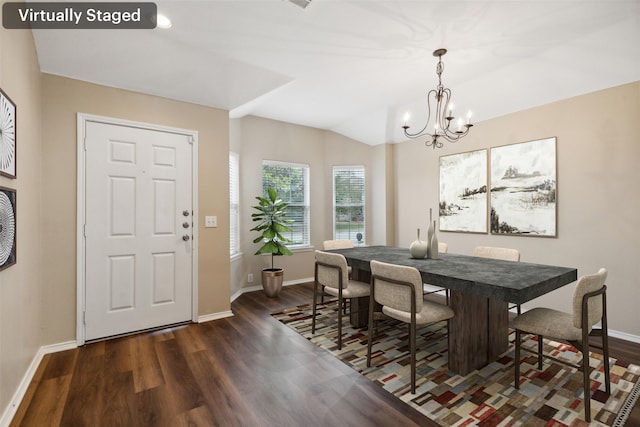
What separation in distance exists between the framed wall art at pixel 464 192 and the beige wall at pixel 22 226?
453 centimetres

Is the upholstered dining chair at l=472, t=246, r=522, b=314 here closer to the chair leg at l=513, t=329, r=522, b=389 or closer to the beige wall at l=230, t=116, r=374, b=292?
the chair leg at l=513, t=329, r=522, b=389

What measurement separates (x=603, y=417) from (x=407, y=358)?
1201 millimetres

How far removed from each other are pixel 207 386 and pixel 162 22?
2711mm

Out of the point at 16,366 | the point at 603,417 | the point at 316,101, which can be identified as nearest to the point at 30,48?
the point at 16,366

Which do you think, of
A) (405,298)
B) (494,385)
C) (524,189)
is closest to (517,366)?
(494,385)

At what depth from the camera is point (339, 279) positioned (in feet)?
9.09

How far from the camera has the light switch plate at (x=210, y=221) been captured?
3.46 meters

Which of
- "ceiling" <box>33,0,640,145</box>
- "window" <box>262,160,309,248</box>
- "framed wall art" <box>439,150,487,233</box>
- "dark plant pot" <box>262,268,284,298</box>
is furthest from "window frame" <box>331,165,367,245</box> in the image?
"ceiling" <box>33,0,640,145</box>

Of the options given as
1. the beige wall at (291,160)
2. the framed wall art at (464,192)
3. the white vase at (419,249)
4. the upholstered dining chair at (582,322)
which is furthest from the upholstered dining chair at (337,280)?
the framed wall art at (464,192)

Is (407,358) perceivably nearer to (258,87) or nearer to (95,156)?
(258,87)

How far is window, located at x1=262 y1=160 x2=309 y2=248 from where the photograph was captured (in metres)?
4.91

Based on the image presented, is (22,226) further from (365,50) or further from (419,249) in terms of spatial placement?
(419,249)

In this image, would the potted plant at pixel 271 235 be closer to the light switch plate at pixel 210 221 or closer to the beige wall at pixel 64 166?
the light switch plate at pixel 210 221

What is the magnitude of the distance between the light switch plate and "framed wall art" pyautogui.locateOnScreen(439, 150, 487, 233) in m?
3.20
